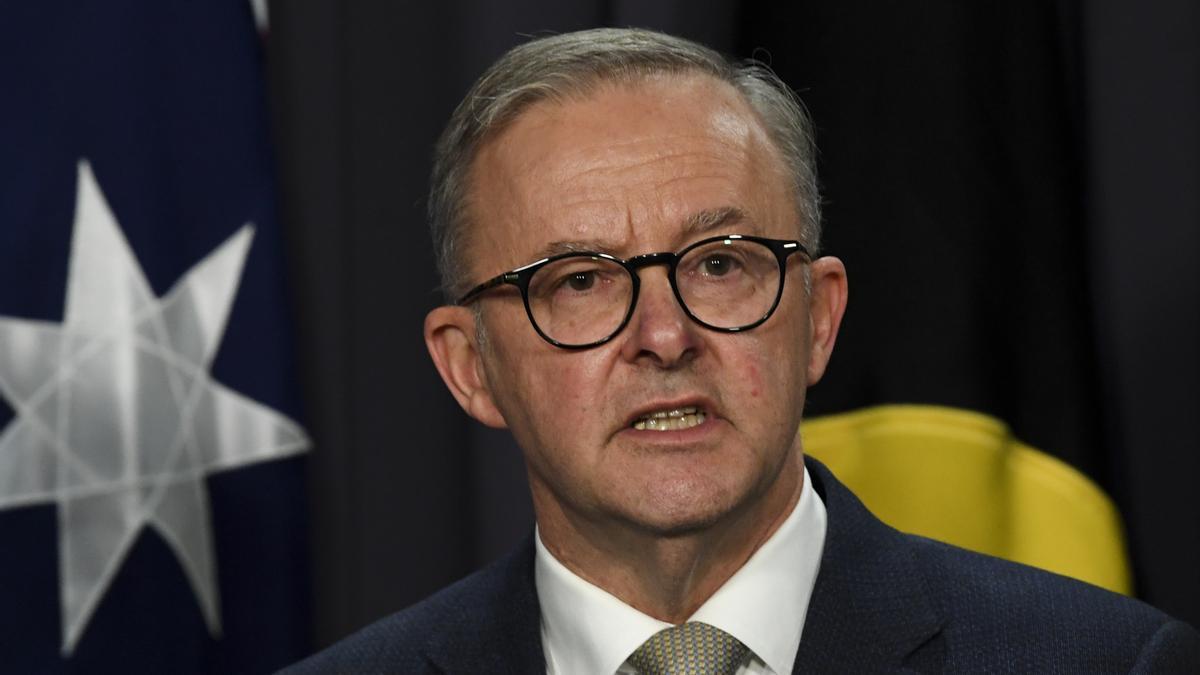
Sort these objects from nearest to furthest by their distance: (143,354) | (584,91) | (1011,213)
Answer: (584,91) → (1011,213) → (143,354)

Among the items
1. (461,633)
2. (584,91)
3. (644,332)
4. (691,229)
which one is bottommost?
(461,633)

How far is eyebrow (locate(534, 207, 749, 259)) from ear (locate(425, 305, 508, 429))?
0.27m

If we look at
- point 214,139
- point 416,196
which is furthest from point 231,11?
point 416,196

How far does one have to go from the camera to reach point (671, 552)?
1980 mm

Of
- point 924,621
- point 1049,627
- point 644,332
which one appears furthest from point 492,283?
point 1049,627

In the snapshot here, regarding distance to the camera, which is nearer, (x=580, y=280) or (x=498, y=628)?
(x=580, y=280)

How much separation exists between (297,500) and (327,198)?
1.95ft

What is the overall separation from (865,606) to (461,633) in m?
0.58

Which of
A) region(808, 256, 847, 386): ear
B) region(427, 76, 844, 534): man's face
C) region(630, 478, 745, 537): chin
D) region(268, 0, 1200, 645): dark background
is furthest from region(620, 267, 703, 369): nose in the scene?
region(268, 0, 1200, 645): dark background

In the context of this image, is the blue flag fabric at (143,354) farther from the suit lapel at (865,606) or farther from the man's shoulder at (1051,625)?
the man's shoulder at (1051,625)

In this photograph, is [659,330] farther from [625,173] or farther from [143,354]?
[143,354]

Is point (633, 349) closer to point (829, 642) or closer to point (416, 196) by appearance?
point (829, 642)

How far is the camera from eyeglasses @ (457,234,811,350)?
193 cm

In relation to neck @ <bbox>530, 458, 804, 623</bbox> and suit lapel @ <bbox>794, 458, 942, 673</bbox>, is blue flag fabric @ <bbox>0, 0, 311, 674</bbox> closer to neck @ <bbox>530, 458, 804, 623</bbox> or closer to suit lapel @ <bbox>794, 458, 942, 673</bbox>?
neck @ <bbox>530, 458, 804, 623</bbox>
